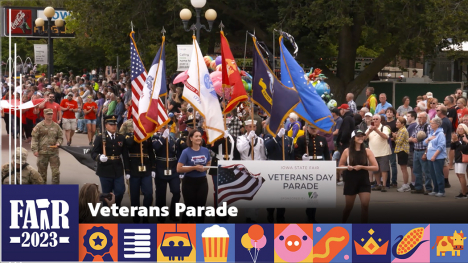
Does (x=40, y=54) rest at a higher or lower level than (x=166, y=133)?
higher

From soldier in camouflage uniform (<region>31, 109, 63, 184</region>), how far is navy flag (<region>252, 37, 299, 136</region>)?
13.7 feet

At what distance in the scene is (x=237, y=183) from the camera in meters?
9.30

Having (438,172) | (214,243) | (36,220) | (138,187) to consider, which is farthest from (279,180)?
(438,172)

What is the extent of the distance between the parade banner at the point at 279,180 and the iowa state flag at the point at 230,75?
1518 millimetres

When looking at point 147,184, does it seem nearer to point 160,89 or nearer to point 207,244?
point 160,89

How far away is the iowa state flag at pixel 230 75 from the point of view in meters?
10.5

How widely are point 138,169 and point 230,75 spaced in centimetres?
194

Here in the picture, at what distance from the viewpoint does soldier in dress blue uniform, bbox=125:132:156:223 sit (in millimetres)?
10727

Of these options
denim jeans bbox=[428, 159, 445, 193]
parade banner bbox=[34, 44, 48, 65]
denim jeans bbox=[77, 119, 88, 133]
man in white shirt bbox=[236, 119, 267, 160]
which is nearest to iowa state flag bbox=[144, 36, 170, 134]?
man in white shirt bbox=[236, 119, 267, 160]

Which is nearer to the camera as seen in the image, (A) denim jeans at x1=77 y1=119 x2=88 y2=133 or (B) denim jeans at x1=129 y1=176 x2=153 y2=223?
(B) denim jeans at x1=129 y1=176 x2=153 y2=223

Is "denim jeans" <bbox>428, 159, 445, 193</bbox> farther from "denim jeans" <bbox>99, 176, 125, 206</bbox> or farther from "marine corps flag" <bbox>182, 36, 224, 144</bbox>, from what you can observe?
"denim jeans" <bbox>99, 176, 125, 206</bbox>

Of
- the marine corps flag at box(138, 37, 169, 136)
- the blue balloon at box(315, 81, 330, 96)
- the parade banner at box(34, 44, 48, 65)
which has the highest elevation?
the parade banner at box(34, 44, 48, 65)

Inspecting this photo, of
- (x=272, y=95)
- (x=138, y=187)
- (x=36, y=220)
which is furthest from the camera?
(x=138, y=187)

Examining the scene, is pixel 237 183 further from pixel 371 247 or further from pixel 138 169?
pixel 138 169
